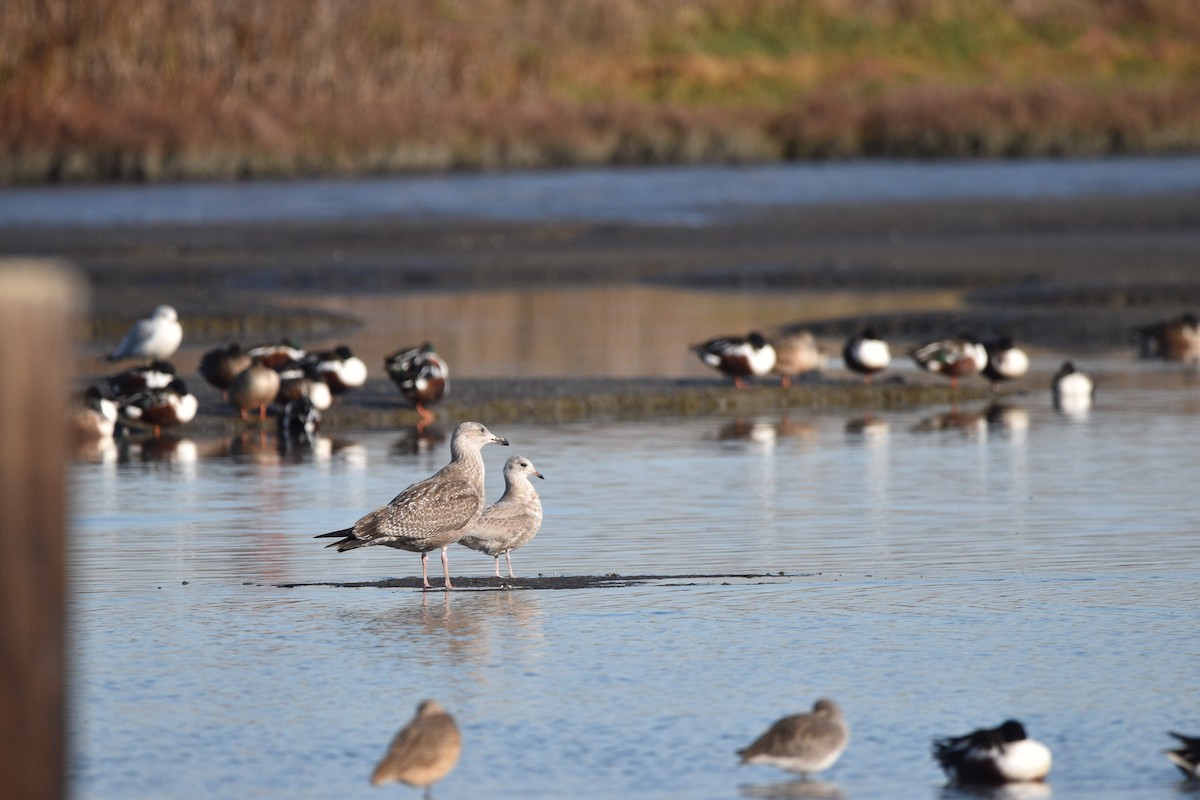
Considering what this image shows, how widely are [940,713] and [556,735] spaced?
4.58ft

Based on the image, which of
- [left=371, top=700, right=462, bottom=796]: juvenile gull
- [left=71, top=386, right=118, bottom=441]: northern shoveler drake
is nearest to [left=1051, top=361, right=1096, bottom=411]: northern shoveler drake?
[left=71, top=386, right=118, bottom=441]: northern shoveler drake

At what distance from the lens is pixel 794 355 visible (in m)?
18.4

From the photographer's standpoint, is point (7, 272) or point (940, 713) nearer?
point (7, 272)

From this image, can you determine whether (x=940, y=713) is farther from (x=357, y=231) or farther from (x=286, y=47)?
(x=286, y=47)

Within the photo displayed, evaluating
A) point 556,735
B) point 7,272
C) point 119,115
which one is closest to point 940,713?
point 556,735

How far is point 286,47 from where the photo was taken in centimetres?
6531

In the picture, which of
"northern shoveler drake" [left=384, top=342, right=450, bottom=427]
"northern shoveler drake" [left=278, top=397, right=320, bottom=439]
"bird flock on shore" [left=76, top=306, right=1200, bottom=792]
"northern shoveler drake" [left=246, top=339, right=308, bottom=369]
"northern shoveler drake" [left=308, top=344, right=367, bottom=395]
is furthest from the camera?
"northern shoveler drake" [left=246, top=339, right=308, bottom=369]

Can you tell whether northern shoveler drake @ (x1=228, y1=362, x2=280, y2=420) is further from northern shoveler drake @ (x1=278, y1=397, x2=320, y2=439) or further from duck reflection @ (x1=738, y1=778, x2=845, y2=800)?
duck reflection @ (x1=738, y1=778, x2=845, y2=800)

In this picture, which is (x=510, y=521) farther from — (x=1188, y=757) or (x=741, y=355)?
(x=741, y=355)

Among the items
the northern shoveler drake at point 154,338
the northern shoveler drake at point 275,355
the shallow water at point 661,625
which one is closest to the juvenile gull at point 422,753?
the shallow water at point 661,625

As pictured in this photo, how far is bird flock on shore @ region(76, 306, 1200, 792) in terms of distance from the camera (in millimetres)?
6750

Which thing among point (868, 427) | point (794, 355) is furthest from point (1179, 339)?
point (868, 427)

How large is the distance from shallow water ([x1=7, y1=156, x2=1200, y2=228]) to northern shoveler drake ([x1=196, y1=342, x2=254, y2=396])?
24.6 metres

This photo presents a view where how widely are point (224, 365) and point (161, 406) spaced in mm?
1137
